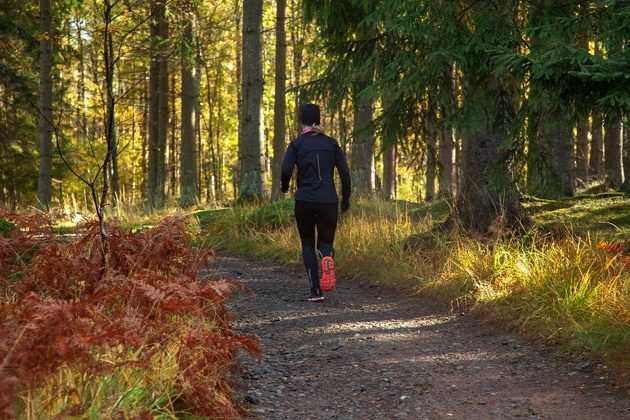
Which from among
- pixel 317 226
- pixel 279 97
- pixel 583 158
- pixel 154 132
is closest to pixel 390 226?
pixel 317 226

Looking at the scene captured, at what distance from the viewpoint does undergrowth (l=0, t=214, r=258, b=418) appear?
3.24 m

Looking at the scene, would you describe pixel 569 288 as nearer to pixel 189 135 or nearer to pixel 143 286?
pixel 143 286

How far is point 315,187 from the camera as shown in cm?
754

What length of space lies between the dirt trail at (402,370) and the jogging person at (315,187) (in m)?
0.40

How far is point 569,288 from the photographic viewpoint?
604 centimetres

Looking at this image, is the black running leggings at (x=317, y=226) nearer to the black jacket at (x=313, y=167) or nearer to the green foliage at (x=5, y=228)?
the black jacket at (x=313, y=167)

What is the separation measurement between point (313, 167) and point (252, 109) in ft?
23.8

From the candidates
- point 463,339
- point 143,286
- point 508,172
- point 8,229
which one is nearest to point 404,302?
point 463,339

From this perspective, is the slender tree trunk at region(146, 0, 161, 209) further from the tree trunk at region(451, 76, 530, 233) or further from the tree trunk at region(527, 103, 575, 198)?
the tree trunk at region(451, 76, 530, 233)

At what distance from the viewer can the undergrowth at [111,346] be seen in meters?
3.24

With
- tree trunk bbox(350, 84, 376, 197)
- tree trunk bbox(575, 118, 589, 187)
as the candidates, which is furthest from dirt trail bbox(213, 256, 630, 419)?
tree trunk bbox(575, 118, 589, 187)

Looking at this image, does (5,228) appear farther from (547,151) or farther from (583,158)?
(583,158)

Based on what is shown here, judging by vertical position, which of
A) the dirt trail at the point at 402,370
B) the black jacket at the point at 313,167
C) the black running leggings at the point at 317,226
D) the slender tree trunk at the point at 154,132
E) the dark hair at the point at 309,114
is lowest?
the dirt trail at the point at 402,370

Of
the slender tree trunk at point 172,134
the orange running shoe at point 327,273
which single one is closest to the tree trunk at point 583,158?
the orange running shoe at point 327,273
